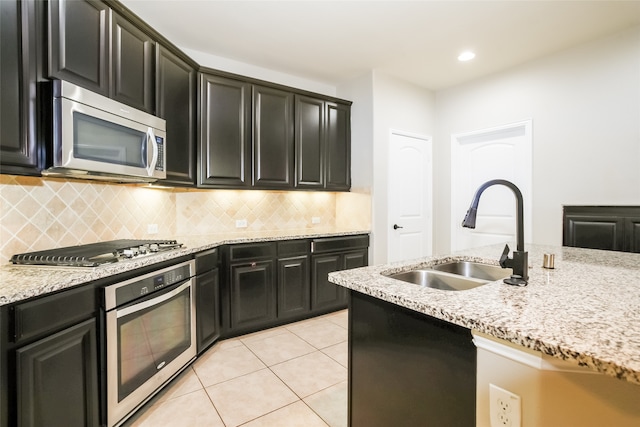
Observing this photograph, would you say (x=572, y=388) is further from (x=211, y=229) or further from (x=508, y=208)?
(x=508, y=208)

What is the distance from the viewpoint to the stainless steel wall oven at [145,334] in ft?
5.29

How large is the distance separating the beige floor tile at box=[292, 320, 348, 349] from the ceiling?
2.85 m

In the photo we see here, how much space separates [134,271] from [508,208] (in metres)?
3.88

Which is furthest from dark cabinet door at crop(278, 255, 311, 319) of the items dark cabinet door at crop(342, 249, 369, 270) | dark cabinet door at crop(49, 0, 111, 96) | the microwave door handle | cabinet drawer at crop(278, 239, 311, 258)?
dark cabinet door at crop(49, 0, 111, 96)

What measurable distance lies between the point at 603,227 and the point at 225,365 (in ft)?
11.7

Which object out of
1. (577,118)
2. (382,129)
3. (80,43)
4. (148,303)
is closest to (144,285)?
(148,303)

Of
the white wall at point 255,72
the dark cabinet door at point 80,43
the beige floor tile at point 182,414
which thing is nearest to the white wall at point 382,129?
the white wall at point 255,72

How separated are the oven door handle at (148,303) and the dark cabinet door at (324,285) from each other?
1410 millimetres

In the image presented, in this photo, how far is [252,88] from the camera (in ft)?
10.4

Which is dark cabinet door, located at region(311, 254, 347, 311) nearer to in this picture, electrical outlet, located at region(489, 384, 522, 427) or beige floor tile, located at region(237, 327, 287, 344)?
beige floor tile, located at region(237, 327, 287, 344)

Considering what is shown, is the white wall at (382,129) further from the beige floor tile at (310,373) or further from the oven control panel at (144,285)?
the oven control panel at (144,285)

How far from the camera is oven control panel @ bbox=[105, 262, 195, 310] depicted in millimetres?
1608

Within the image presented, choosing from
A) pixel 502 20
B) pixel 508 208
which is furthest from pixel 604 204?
pixel 502 20

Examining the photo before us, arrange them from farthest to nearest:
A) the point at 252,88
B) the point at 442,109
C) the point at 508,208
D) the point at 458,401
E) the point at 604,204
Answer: the point at 442,109, the point at 508,208, the point at 252,88, the point at 604,204, the point at 458,401
